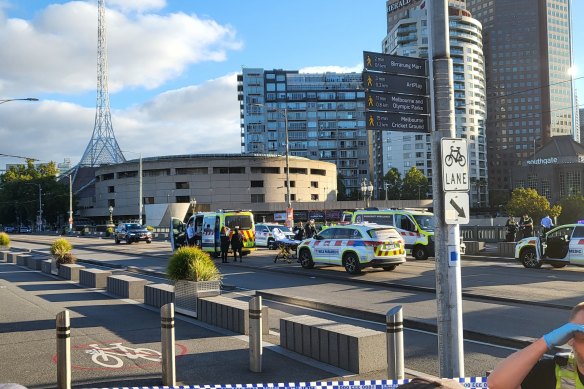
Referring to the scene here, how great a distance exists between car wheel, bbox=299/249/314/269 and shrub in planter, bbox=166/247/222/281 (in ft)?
32.4

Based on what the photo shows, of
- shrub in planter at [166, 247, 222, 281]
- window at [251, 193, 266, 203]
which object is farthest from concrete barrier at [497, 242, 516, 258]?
window at [251, 193, 266, 203]

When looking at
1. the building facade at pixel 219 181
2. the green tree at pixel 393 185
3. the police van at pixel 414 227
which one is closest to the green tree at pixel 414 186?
the green tree at pixel 393 185

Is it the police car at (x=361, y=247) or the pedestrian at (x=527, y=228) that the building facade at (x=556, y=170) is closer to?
the pedestrian at (x=527, y=228)

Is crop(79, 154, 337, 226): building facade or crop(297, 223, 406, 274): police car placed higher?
crop(79, 154, 337, 226): building facade

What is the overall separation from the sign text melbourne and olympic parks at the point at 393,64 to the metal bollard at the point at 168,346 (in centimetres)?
361

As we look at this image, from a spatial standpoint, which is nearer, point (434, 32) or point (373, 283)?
point (434, 32)

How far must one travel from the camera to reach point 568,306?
39.7 feet

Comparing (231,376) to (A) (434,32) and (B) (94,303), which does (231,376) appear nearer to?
(A) (434,32)

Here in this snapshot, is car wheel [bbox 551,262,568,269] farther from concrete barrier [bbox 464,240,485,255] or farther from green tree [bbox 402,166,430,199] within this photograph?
green tree [bbox 402,166,430,199]

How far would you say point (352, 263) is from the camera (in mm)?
19188

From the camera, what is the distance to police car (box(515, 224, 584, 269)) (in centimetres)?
1839

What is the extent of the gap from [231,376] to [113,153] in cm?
14651

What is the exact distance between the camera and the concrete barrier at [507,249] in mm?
24922

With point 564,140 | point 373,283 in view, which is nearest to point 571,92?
point 564,140
